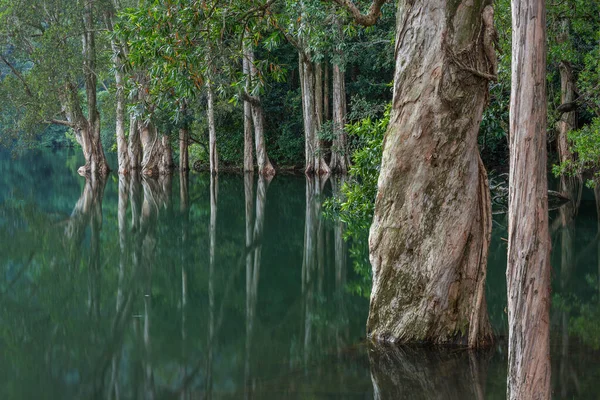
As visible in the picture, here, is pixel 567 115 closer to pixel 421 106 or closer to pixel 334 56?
pixel 334 56

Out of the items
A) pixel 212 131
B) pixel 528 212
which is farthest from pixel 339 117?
pixel 528 212

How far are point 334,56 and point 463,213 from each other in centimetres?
2287

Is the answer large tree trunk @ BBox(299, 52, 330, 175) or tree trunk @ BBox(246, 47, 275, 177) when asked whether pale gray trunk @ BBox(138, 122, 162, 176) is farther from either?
large tree trunk @ BBox(299, 52, 330, 175)

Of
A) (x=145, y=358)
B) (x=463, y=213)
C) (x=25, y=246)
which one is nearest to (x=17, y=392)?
(x=145, y=358)

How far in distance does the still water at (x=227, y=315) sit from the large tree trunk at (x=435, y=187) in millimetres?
389

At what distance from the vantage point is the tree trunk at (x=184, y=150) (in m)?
35.2

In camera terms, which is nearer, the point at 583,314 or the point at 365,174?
the point at 583,314

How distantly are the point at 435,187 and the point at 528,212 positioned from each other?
2.49m

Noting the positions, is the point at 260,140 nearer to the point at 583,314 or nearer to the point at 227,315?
the point at 227,315

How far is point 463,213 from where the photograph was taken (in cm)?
743

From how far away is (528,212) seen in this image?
4.96 metres

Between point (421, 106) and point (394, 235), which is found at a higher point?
point (421, 106)

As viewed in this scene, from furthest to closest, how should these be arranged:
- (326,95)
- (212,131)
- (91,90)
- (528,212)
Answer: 1. (91,90)
2. (326,95)
3. (212,131)
4. (528,212)

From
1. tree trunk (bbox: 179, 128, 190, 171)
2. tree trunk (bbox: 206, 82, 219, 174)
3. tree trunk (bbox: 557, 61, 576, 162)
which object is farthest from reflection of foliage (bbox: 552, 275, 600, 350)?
tree trunk (bbox: 179, 128, 190, 171)
